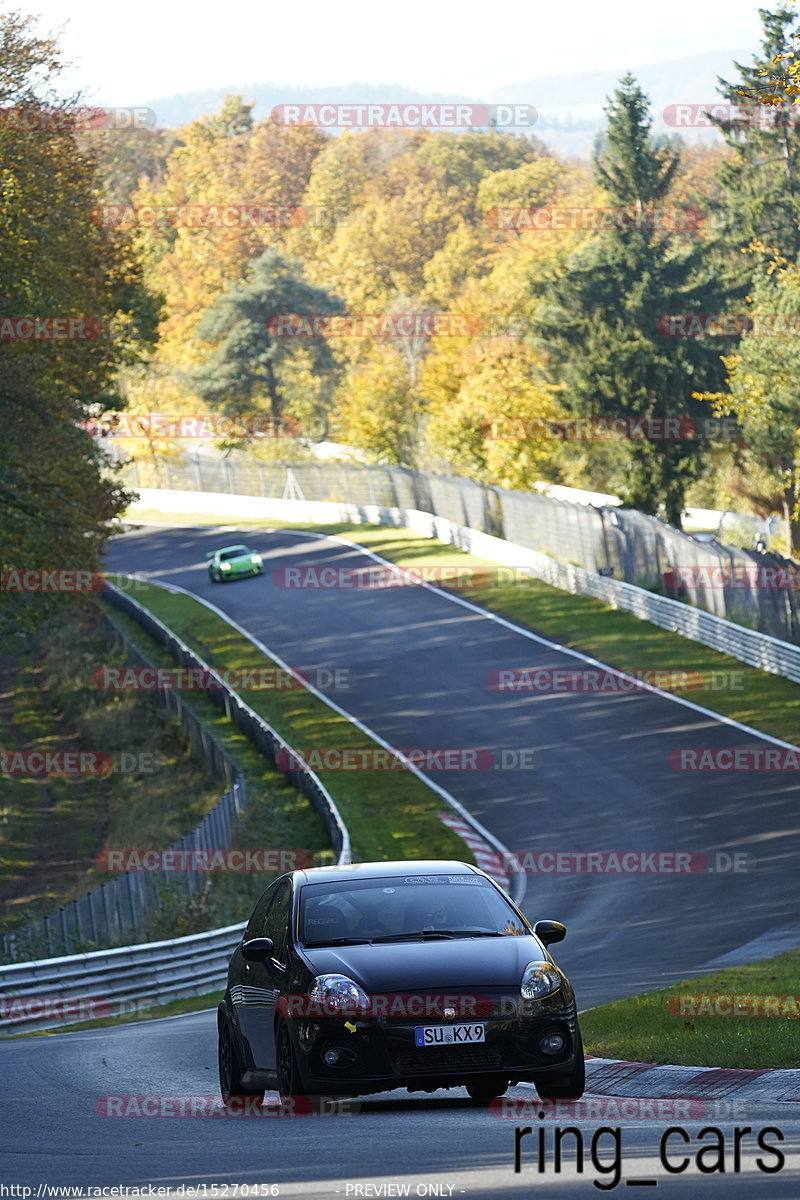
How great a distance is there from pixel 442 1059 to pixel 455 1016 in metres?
0.23

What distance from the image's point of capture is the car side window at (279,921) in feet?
32.4

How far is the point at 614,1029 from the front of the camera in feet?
43.3

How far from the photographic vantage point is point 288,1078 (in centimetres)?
912

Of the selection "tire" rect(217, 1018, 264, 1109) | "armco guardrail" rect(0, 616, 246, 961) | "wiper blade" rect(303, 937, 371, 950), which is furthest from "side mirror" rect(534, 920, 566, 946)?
"armco guardrail" rect(0, 616, 246, 961)

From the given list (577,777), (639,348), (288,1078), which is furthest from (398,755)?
(639,348)

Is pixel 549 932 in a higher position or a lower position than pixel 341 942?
lower

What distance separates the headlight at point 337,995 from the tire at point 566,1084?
109 cm

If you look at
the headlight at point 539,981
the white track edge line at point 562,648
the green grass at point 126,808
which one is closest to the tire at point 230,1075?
the headlight at point 539,981

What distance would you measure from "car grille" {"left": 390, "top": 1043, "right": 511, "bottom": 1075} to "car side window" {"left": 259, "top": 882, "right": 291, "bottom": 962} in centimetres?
124

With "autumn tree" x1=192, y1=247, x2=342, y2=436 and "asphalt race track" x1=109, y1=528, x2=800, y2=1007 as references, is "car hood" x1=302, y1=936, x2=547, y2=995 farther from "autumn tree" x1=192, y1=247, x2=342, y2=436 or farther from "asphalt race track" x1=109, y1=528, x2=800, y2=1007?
"autumn tree" x1=192, y1=247, x2=342, y2=436

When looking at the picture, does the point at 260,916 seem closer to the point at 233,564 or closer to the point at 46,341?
the point at 46,341

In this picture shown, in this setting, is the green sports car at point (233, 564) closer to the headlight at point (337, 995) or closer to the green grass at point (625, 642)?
the green grass at point (625, 642)

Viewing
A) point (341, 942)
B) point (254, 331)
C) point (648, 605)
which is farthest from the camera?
point (254, 331)

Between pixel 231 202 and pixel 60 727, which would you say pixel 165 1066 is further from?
pixel 231 202
